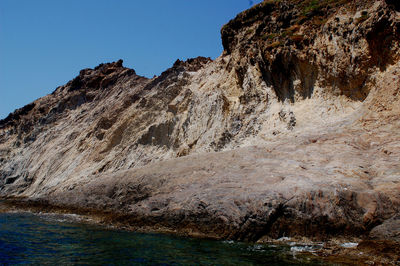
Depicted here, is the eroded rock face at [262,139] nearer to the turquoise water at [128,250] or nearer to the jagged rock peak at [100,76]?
the turquoise water at [128,250]

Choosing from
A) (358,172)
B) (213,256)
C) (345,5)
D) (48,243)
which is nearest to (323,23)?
(345,5)

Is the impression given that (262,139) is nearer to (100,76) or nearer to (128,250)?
(128,250)

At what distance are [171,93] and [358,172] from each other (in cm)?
2369

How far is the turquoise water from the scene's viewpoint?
823 centimetres

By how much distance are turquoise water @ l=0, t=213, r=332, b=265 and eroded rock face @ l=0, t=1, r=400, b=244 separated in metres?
1.22

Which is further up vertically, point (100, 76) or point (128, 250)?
point (100, 76)

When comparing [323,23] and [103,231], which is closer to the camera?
[103,231]

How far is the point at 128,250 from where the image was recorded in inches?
369

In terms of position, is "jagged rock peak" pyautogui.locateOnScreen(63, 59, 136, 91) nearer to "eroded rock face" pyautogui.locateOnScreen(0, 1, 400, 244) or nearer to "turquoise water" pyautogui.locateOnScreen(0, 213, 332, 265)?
"eroded rock face" pyautogui.locateOnScreen(0, 1, 400, 244)

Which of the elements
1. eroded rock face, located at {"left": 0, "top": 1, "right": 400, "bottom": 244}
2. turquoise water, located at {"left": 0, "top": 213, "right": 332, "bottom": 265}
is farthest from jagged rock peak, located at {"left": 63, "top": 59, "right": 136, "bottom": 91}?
turquoise water, located at {"left": 0, "top": 213, "right": 332, "bottom": 265}

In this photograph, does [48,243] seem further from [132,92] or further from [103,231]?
[132,92]

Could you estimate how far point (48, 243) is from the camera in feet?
35.2

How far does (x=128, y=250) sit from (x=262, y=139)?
12.9 meters

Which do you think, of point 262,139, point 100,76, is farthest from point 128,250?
point 100,76
